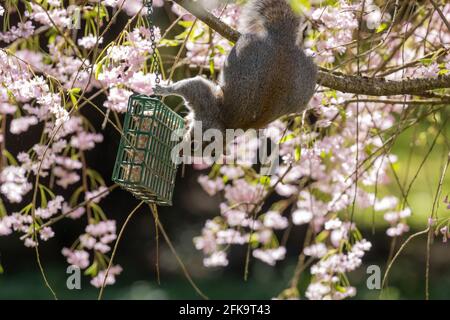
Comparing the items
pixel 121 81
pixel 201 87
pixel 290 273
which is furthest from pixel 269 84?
pixel 290 273

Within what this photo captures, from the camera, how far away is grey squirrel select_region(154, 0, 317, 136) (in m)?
3.08

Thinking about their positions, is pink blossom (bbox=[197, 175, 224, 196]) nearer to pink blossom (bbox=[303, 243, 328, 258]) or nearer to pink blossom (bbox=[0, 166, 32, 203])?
pink blossom (bbox=[303, 243, 328, 258])

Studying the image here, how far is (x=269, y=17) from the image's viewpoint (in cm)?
318

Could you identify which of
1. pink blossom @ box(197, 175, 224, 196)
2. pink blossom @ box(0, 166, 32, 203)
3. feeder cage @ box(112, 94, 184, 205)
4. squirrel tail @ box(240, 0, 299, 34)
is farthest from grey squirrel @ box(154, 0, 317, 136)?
pink blossom @ box(197, 175, 224, 196)

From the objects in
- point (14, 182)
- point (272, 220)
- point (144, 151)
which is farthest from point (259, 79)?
point (272, 220)

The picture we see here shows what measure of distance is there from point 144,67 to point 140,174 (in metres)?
0.59

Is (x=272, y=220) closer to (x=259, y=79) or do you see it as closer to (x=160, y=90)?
(x=259, y=79)

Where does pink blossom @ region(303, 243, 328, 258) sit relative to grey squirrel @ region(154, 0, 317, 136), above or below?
below

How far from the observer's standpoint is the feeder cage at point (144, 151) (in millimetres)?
2748

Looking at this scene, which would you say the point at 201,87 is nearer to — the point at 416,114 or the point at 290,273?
the point at 416,114

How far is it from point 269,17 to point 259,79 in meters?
0.26

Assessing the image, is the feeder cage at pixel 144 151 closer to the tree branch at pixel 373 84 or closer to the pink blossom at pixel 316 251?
the tree branch at pixel 373 84

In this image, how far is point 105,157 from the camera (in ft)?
27.0

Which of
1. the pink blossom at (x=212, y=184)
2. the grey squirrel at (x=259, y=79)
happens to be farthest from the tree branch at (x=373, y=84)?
the pink blossom at (x=212, y=184)
